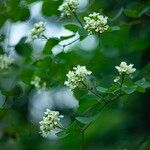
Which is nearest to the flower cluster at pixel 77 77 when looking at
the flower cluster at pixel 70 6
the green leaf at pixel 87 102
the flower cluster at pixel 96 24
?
the green leaf at pixel 87 102

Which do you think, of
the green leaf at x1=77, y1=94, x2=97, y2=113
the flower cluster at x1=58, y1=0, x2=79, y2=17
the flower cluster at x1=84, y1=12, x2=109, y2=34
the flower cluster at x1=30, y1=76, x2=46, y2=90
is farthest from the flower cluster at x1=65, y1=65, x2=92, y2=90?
the flower cluster at x1=30, y1=76, x2=46, y2=90

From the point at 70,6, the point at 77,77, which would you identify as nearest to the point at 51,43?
the point at 70,6

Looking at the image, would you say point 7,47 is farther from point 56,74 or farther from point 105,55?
point 105,55

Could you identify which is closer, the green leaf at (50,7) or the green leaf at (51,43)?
the green leaf at (51,43)

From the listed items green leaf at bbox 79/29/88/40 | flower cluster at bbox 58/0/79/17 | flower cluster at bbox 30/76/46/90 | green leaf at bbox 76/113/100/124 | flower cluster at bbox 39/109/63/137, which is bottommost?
flower cluster at bbox 30/76/46/90

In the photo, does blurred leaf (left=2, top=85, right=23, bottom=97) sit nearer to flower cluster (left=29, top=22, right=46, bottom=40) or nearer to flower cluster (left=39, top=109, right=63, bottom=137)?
flower cluster (left=29, top=22, right=46, bottom=40)

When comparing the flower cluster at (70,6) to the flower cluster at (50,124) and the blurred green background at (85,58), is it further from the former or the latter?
the flower cluster at (50,124)
